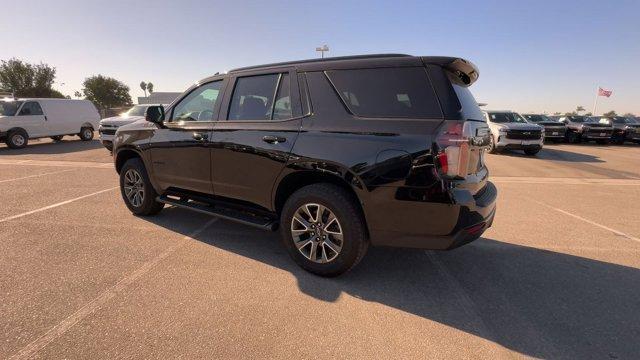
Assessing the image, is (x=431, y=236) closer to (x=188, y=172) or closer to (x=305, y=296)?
(x=305, y=296)

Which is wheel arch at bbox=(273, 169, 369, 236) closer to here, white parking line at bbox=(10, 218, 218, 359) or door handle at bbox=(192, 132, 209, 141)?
door handle at bbox=(192, 132, 209, 141)

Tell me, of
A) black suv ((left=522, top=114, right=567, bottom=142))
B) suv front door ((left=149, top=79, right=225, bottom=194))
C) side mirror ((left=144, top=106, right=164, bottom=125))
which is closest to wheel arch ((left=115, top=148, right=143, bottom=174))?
suv front door ((left=149, top=79, right=225, bottom=194))

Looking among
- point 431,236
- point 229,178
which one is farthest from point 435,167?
point 229,178

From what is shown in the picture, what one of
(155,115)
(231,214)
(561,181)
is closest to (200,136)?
(155,115)

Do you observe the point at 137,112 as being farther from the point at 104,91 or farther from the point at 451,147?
the point at 104,91

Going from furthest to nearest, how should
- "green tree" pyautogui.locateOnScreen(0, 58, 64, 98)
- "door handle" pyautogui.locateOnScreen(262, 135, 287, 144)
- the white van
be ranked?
"green tree" pyautogui.locateOnScreen(0, 58, 64, 98)
the white van
"door handle" pyautogui.locateOnScreen(262, 135, 287, 144)

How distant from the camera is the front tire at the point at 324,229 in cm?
311

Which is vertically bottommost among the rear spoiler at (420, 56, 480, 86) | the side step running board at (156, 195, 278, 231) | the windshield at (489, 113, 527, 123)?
the side step running board at (156, 195, 278, 231)

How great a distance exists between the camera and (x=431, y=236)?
113 inches

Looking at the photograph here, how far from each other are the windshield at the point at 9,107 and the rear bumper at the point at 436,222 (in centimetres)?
1725

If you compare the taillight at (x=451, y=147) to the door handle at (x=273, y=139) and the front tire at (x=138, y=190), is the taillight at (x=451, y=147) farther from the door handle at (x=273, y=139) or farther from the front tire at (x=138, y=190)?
the front tire at (x=138, y=190)

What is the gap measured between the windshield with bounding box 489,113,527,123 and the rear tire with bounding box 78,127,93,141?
18876 mm

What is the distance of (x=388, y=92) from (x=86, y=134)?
1893cm

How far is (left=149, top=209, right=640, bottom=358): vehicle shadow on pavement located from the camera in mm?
2541
